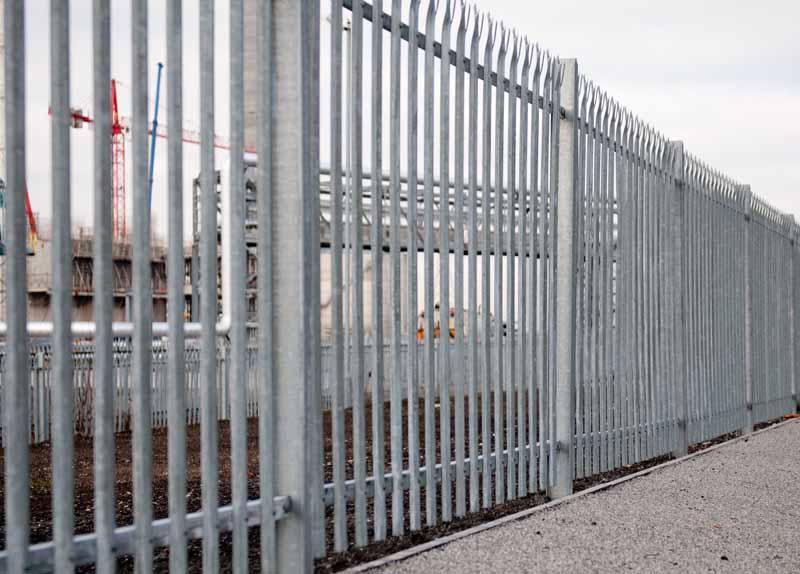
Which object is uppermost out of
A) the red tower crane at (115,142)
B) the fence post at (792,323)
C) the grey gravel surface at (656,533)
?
the red tower crane at (115,142)

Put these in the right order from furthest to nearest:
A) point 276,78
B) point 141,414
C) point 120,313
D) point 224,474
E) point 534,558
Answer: point 120,313
point 224,474
point 534,558
point 276,78
point 141,414

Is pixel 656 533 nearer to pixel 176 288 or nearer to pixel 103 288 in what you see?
pixel 176 288

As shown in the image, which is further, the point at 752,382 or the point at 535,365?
the point at 752,382

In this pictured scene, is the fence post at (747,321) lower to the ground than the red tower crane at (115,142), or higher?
lower

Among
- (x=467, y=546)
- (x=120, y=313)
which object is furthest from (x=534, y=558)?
(x=120, y=313)

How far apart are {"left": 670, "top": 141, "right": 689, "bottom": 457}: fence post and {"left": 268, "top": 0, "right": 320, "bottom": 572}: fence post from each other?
5504 mm

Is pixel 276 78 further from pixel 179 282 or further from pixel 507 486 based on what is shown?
pixel 507 486

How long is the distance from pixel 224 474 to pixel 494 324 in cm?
340

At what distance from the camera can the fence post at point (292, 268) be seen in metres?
3.81

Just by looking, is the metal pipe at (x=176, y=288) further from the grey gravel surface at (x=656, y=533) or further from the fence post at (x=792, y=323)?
the fence post at (x=792, y=323)

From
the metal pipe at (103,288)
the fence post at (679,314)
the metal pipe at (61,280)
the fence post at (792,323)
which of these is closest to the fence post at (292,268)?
the metal pipe at (103,288)

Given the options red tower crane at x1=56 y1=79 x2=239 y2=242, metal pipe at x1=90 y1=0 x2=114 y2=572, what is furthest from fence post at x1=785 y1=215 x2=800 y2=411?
metal pipe at x1=90 y1=0 x2=114 y2=572

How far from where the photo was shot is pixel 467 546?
15.5 feet

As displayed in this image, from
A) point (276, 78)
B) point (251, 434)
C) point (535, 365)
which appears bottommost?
point (251, 434)
